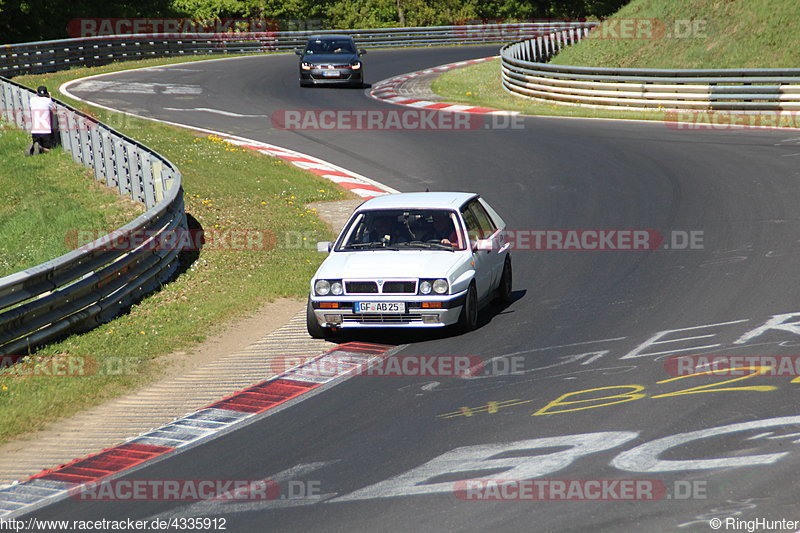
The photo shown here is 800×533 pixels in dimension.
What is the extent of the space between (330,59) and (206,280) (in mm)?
21620

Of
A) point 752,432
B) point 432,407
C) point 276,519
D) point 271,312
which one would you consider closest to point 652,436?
point 752,432

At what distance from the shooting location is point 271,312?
42.4 feet

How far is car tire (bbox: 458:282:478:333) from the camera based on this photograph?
1100 cm

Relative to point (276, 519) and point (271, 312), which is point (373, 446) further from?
point (271, 312)

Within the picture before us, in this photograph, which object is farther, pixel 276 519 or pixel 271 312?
pixel 271 312

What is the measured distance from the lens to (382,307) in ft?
35.3

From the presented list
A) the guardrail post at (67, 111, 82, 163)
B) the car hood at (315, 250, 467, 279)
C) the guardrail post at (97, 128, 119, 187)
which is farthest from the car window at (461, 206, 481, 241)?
the guardrail post at (67, 111, 82, 163)

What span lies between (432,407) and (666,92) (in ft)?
70.7

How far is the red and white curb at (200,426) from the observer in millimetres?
7668

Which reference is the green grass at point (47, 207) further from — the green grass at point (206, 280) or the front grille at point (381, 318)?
the front grille at point (381, 318)

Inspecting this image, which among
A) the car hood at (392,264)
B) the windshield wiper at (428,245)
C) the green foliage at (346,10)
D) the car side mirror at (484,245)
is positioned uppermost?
the green foliage at (346,10)

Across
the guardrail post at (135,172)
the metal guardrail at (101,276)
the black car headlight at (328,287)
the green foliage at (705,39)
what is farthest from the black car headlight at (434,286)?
the green foliage at (705,39)

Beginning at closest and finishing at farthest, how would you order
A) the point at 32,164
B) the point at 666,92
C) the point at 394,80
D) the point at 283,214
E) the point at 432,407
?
the point at 432,407, the point at 283,214, the point at 32,164, the point at 666,92, the point at 394,80

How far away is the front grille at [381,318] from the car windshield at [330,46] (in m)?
26.1
